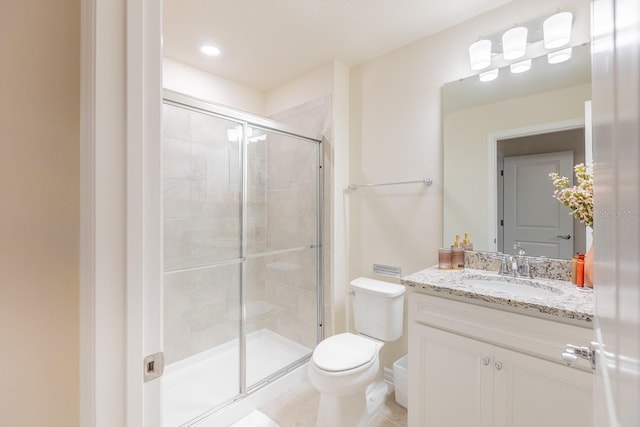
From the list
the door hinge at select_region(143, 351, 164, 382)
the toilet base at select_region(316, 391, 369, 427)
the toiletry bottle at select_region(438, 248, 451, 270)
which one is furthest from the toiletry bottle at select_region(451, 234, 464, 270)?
the door hinge at select_region(143, 351, 164, 382)

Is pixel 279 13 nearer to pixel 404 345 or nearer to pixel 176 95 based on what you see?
pixel 176 95

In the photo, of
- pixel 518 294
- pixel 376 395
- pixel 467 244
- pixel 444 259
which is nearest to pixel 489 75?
pixel 467 244

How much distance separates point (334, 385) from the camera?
149cm

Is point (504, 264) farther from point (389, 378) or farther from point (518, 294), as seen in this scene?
point (389, 378)

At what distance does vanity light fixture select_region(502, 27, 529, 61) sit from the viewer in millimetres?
1550

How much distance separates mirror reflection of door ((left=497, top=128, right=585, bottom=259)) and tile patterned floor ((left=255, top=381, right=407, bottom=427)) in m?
1.20

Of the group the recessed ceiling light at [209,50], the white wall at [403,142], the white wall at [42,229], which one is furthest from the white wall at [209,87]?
the white wall at [42,229]

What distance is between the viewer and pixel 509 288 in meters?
1.48

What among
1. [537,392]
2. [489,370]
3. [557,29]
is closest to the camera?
[537,392]

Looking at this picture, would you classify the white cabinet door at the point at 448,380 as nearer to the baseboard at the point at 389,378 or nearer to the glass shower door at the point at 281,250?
the baseboard at the point at 389,378

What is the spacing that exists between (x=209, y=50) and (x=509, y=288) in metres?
2.47

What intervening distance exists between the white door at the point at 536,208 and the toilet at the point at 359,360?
0.77m

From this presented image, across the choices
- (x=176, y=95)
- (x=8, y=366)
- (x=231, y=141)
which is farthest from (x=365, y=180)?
(x=8, y=366)

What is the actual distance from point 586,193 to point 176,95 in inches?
85.0
